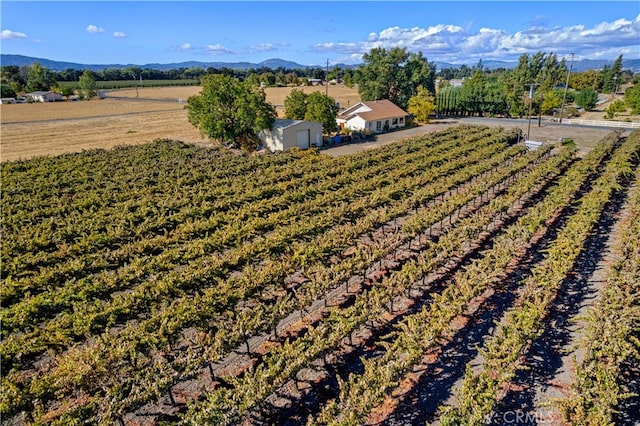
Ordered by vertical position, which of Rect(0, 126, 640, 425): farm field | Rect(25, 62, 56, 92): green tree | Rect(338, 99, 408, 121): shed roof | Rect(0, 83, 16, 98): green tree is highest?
Rect(25, 62, 56, 92): green tree

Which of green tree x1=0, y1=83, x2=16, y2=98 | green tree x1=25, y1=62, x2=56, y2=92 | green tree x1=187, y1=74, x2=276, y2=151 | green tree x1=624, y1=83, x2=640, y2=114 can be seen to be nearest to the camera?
green tree x1=187, y1=74, x2=276, y2=151

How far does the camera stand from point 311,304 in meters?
12.5

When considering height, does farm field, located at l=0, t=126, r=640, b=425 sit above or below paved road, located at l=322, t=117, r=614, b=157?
below

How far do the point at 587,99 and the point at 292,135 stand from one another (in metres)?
61.9

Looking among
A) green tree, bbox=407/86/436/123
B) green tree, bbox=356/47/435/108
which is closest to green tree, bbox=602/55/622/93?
green tree, bbox=356/47/435/108

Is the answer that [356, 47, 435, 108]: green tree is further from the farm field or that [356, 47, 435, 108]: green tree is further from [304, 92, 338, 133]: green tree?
the farm field

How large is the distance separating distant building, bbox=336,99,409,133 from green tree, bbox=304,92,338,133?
6.33 metres

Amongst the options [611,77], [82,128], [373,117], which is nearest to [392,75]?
[373,117]

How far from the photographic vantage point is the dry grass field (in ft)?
134

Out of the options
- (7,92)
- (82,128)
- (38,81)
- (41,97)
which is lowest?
(82,128)

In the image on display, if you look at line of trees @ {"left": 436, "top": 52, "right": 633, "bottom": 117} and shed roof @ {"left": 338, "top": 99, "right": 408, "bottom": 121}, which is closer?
shed roof @ {"left": 338, "top": 99, "right": 408, "bottom": 121}

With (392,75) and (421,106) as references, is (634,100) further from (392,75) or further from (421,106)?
(392,75)

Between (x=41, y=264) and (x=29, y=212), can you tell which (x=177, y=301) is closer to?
(x=41, y=264)

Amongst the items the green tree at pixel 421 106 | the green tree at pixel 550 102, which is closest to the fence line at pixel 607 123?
the green tree at pixel 550 102
